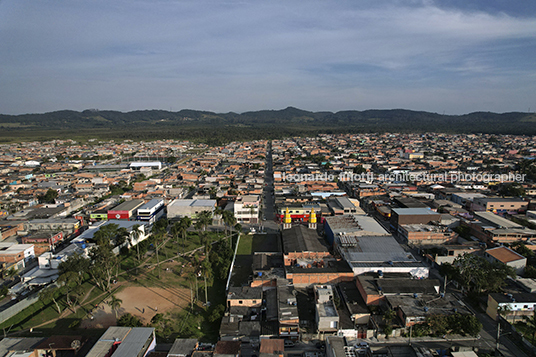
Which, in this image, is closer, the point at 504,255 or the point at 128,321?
the point at 128,321

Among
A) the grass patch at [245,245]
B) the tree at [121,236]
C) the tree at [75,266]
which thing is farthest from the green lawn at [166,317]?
the grass patch at [245,245]

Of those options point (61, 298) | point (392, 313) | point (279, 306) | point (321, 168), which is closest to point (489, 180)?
point (321, 168)

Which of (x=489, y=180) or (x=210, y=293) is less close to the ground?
(x=489, y=180)

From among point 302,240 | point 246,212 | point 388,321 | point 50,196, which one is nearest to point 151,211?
point 246,212

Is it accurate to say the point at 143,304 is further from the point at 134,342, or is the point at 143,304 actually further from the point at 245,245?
the point at 245,245

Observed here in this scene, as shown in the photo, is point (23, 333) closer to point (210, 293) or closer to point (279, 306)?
point (210, 293)

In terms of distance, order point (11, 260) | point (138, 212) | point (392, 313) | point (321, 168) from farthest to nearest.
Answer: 1. point (321, 168)
2. point (138, 212)
3. point (11, 260)
4. point (392, 313)

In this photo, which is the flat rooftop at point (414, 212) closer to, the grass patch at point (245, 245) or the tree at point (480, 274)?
the tree at point (480, 274)
